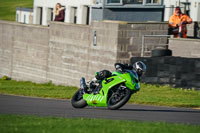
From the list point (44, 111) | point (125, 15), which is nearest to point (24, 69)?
point (125, 15)

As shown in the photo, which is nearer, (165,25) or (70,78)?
(165,25)

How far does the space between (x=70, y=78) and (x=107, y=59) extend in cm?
353

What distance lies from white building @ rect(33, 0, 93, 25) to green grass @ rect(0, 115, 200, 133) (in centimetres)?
2380

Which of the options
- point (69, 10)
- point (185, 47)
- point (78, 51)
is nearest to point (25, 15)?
point (69, 10)

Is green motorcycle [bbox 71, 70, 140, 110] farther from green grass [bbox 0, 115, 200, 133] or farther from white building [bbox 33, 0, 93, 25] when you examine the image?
white building [bbox 33, 0, 93, 25]

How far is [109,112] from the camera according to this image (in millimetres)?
13773

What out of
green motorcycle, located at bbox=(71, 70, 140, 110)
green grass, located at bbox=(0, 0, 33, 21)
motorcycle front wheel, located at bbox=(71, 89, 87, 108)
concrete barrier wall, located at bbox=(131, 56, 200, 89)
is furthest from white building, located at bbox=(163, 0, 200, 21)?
green grass, located at bbox=(0, 0, 33, 21)

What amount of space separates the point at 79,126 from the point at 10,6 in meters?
70.5

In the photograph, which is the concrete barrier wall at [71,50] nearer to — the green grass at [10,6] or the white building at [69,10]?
the white building at [69,10]

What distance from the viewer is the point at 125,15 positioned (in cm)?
2556

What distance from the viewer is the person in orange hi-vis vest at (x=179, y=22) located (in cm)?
2289

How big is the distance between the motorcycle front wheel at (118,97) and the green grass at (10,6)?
57306 mm

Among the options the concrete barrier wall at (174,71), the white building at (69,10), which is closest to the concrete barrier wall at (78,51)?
the concrete barrier wall at (174,71)

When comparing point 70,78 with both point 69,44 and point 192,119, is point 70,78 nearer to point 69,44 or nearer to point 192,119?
point 69,44
